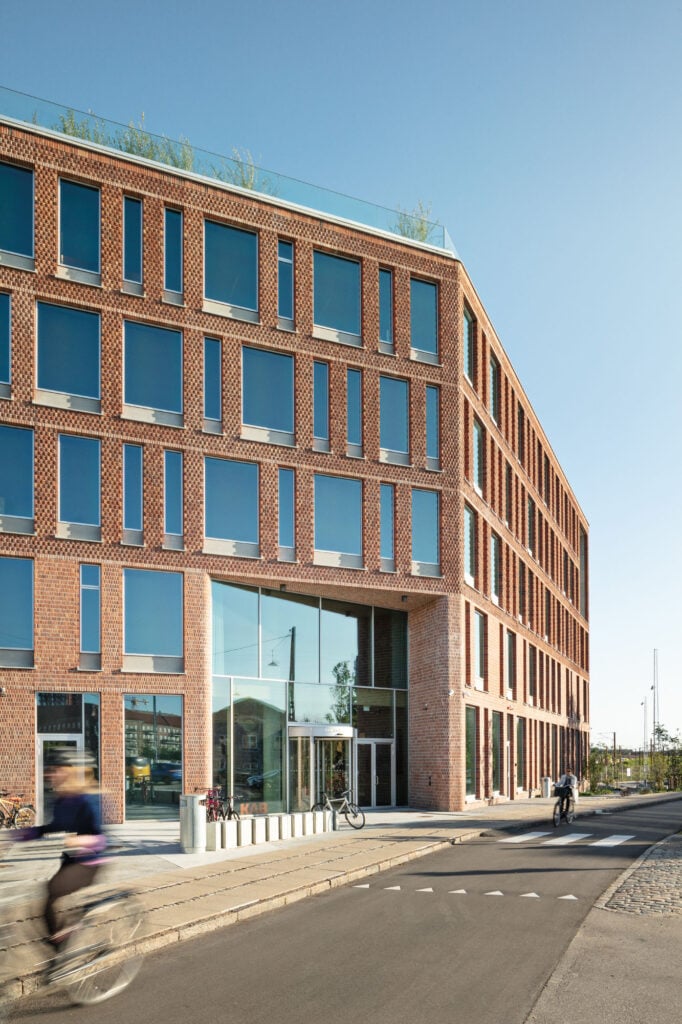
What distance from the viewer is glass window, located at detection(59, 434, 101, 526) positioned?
29.5 metres

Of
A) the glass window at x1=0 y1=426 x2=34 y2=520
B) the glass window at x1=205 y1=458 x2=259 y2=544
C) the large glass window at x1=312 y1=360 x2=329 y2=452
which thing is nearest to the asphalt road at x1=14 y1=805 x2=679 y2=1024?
the glass window at x1=0 y1=426 x2=34 y2=520

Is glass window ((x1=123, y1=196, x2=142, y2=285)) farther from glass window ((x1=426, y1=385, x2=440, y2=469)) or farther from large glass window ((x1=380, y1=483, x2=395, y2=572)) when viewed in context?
glass window ((x1=426, y1=385, x2=440, y2=469))

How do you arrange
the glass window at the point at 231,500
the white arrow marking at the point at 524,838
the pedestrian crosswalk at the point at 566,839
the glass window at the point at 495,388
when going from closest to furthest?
the pedestrian crosswalk at the point at 566,839 → the white arrow marking at the point at 524,838 → the glass window at the point at 231,500 → the glass window at the point at 495,388

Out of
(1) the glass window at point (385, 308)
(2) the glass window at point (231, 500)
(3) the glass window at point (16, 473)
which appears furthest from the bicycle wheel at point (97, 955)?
(1) the glass window at point (385, 308)

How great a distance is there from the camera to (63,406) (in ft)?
97.2

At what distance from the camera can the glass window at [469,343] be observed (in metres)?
40.5

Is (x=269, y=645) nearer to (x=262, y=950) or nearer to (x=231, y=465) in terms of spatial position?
(x=231, y=465)

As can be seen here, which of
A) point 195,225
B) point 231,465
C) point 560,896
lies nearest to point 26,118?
point 195,225

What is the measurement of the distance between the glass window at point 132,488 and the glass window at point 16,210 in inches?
232

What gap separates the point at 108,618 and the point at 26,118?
44.8 feet

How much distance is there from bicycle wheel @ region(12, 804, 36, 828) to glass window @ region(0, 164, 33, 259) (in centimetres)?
1425

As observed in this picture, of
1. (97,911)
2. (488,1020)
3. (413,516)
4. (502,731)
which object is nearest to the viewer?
(488,1020)

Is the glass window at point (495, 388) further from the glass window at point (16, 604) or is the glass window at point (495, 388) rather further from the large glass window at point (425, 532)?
the glass window at point (16, 604)

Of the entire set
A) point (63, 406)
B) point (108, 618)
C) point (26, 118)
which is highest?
point (26, 118)
